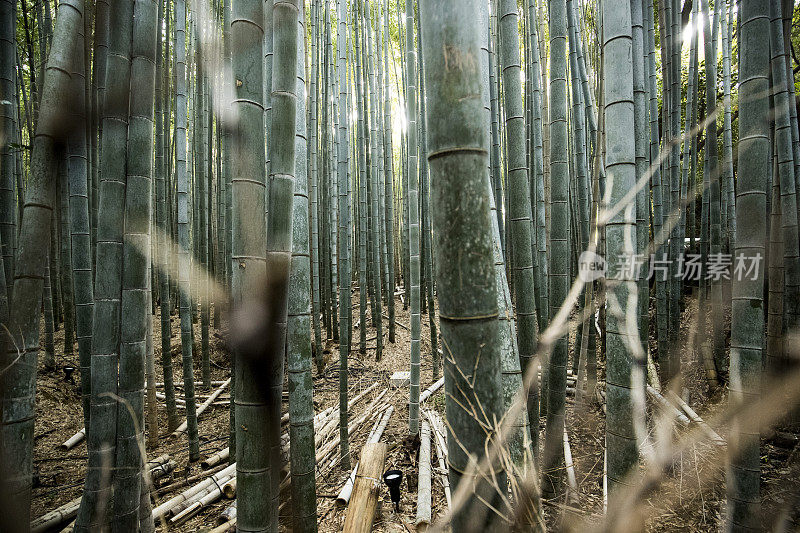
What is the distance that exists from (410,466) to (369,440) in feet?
1.12

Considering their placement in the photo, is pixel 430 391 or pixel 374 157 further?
pixel 374 157

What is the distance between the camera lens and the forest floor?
2043 mm


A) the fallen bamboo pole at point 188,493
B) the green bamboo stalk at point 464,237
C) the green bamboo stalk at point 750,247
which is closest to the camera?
the green bamboo stalk at point 464,237

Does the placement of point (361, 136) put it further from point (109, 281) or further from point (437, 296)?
point (437, 296)

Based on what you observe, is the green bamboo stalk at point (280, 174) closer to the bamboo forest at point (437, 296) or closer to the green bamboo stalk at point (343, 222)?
the bamboo forest at point (437, 296)

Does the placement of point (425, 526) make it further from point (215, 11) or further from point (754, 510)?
point (215, 11)

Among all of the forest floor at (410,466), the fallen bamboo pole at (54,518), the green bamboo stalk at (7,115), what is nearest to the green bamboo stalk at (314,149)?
the forest floor at (410,466)

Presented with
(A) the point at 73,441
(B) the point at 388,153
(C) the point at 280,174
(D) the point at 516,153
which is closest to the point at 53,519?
(A) the point at 73,441

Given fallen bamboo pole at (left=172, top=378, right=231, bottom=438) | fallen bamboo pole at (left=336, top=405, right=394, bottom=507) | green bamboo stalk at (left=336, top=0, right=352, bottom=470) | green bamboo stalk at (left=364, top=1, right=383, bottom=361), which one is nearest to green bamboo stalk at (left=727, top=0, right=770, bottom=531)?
fallen bamboo pole at (left=336, top=405, right=394, bottom=507)

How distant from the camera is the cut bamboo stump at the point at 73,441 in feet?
8.78

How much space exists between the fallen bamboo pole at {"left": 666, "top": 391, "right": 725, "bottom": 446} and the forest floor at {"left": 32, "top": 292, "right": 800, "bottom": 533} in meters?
0.06

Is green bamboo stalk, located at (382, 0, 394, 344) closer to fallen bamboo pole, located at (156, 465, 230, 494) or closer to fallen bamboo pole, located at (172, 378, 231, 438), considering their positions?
fallen bamboo pole, located at (172, 378, 231, 438)

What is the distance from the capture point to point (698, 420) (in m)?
2.84

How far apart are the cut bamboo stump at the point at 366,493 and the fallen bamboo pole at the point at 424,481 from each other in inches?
9.6
